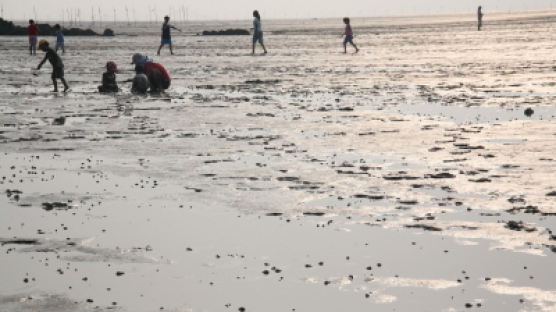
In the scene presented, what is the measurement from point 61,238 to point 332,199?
3423 millimetres

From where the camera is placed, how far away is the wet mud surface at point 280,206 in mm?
7172

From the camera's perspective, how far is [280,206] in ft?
34.2

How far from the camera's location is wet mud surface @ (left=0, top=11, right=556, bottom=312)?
282 inches

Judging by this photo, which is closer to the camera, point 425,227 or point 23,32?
point 425,227

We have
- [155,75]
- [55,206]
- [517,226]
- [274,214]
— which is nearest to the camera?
[517,226]

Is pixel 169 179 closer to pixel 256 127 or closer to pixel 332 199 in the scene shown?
pixel 332 199

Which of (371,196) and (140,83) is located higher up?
(140,83)

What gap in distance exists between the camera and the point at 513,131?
1650 centimetres

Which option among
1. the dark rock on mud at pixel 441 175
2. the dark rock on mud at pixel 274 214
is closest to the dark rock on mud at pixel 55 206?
the dark rock on mud at pixel 274 214

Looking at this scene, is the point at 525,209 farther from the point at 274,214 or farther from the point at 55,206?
the point at 55,206

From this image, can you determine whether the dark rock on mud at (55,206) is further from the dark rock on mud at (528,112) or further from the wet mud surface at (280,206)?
the dark rock on mud at (528,112)

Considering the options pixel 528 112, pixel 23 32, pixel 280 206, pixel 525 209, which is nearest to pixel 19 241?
pixel 280 206

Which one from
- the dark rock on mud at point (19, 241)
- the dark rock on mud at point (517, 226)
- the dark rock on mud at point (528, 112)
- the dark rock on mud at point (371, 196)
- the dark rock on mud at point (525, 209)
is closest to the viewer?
the dark rock on mud at point (19, 241)

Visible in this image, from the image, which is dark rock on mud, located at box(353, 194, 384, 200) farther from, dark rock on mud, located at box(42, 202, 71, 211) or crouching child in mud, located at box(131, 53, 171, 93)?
crouching child in mud, located at box(131, 53, 171, 93)
